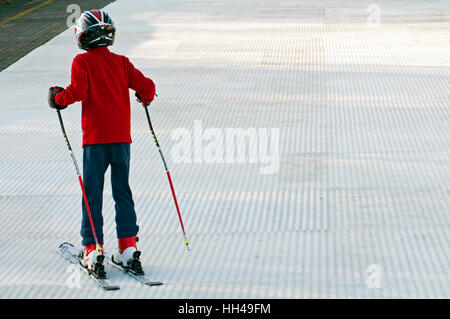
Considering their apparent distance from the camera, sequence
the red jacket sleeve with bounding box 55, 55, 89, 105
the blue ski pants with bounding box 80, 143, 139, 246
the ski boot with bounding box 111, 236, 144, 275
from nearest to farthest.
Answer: the red jacket sleeve with bounding box 55, 55, 89, 105 < the blue ski pants with bounding box 80, 143, 139, 246 < the ski boot with bounding box 111, 236, 144, 275

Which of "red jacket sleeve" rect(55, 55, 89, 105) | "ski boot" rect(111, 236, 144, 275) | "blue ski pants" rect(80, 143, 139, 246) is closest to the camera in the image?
"red jacket sleeve" rect(55, 55, 89, 105)

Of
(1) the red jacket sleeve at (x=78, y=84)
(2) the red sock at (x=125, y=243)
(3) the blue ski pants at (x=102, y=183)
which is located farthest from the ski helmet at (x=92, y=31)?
(2) the red sock at (x=125, y=243)

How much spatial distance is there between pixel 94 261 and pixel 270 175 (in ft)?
6.33

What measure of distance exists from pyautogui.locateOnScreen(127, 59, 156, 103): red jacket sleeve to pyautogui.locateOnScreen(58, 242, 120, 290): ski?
96cm

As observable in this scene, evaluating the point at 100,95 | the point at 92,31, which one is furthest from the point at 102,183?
the point at 92,31

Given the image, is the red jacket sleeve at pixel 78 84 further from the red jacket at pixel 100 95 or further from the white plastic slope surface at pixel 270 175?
the white plastic slope surface at pixel 270 175

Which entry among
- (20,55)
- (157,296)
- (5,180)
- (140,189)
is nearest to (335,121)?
(140,189)

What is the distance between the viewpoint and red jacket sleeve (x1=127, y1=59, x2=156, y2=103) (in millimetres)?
3959

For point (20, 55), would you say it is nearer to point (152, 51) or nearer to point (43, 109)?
point (152, 51)

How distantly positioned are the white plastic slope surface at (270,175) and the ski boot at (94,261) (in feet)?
0.28

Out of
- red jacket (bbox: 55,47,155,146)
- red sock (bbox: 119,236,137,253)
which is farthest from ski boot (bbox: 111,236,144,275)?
red jacket (bbox: 55,47,155,146)

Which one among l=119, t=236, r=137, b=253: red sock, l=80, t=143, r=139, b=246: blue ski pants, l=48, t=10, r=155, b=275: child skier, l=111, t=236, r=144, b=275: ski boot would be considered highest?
l=48, t=10, r=155, b=275: child skier

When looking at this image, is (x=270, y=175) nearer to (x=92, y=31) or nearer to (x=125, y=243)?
(x=125, y=243)

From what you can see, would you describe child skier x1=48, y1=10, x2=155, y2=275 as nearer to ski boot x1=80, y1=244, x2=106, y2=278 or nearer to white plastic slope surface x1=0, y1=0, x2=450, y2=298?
ski boot x1=80, y1=244, x2=106, y2=278
